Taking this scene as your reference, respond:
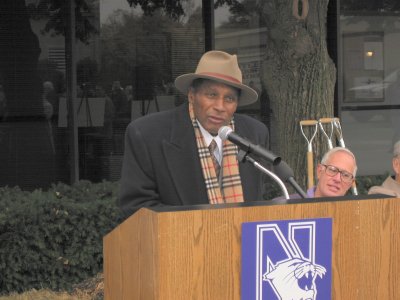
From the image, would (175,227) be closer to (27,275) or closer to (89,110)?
(27,275)

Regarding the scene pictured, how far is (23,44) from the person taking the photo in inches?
398

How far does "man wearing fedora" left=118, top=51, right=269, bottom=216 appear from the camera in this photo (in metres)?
3.77

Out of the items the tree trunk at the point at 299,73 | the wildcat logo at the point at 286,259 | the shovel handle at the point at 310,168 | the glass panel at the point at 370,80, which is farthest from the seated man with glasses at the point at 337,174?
the glass panel at the point at 370,80

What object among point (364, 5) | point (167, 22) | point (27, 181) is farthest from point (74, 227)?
point (364, 5)

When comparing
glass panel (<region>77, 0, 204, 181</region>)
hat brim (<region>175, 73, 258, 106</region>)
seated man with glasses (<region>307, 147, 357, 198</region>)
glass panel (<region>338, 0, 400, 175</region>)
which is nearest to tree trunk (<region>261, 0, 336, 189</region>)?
glass panel (<region>77, 0, 204, 181</region>)

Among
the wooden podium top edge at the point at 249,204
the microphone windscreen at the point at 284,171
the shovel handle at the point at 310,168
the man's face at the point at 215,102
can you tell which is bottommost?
the shovel handle at the point at 310,168

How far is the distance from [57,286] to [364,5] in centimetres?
634

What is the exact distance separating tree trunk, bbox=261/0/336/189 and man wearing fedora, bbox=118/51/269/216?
397cm

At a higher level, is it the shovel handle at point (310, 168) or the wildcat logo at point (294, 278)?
the wildcat logo at point (294, 278)

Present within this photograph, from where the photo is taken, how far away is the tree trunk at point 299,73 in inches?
307

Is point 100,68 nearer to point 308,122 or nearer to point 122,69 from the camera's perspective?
point 122,69

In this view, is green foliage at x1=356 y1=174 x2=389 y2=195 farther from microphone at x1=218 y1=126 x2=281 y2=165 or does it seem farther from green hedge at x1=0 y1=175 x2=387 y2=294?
microphone at x1=218 y1=126 x2=281 y2=165

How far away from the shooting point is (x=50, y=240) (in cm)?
713

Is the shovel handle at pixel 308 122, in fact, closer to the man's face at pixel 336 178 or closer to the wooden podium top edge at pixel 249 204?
the man's face at pixel 336 178
